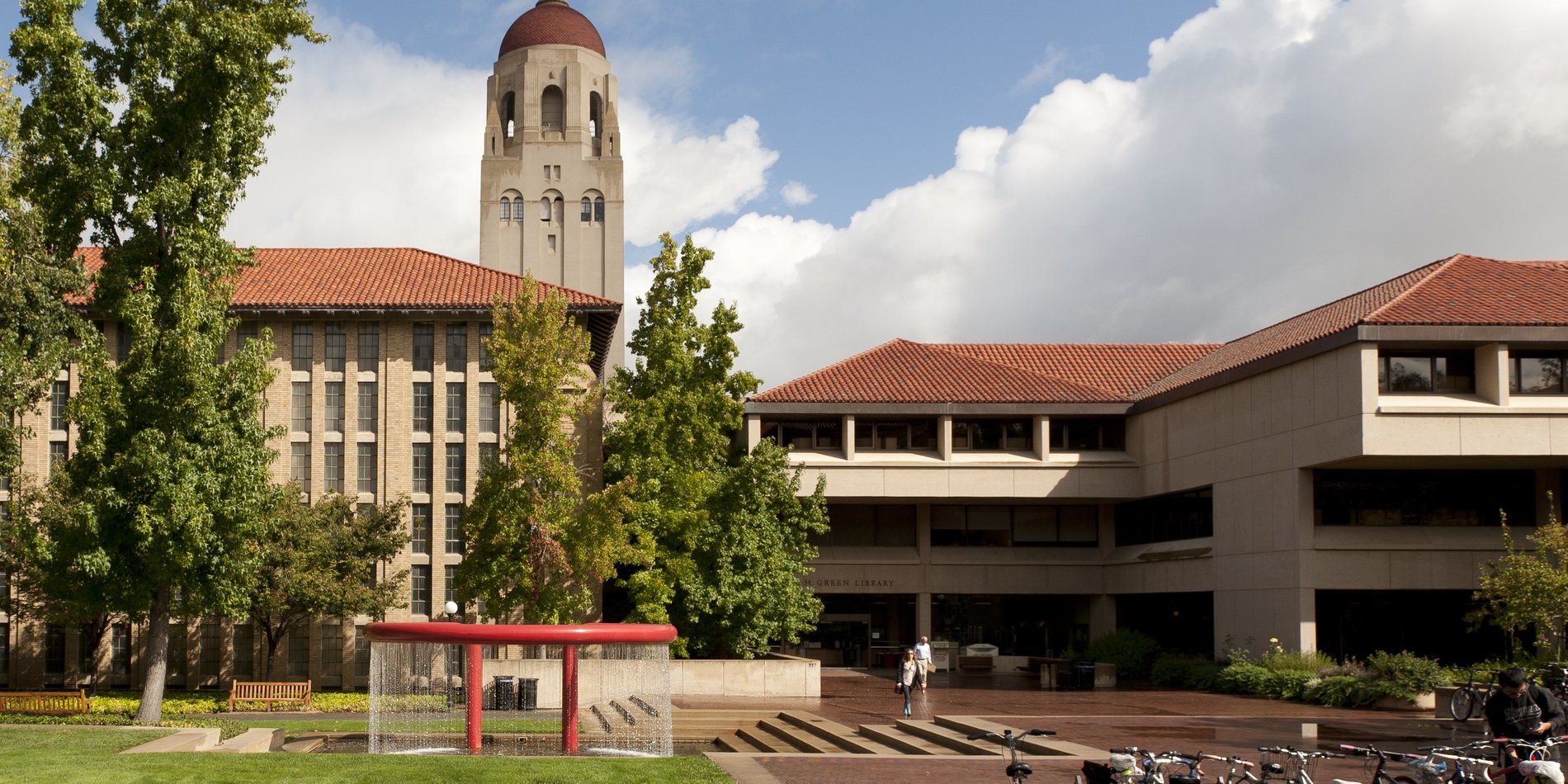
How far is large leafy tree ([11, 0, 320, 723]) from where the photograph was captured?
28016mm

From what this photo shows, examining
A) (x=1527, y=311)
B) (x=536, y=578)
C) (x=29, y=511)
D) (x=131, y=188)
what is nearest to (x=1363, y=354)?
(x=1527, y=311)

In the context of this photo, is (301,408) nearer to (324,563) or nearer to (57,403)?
(57,403)

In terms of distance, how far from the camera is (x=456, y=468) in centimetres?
4731

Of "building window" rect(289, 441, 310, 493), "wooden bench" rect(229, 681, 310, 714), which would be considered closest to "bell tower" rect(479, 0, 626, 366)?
"building window" rect(289, 441, 310, 493)

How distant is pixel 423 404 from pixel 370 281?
4692 millimetres

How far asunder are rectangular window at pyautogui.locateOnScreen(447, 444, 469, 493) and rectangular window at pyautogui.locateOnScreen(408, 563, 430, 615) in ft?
8.76

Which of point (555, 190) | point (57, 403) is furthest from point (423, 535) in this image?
point (555, 190)

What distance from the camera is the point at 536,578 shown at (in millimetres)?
37938

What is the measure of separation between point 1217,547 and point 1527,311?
1109cm

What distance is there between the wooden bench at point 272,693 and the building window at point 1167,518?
27034 millimetres

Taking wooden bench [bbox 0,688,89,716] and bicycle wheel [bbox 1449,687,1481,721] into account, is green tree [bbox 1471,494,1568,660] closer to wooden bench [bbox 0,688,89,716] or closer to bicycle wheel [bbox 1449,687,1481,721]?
bicycle wheel [bbox 1449,687,1481,721]

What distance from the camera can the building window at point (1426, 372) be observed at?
37781 mm

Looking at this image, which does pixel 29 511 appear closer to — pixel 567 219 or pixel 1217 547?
pixel 1217 547

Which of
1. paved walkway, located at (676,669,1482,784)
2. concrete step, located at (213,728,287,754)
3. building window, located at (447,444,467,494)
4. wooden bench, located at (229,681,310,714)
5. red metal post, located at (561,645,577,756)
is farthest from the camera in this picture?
building window, located at (447,444,467,494)
